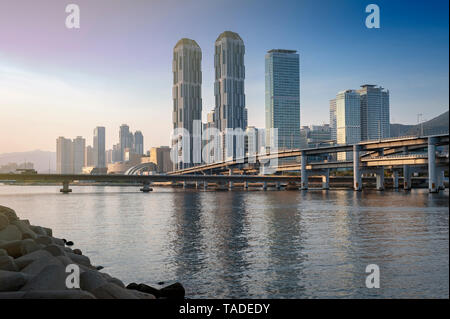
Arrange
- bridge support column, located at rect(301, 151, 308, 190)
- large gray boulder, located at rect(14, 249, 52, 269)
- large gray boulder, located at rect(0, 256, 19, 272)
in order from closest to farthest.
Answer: large gray boulder, located at rect(0, 256, 19, 272) < large gray boulder, located at rect(14, 249, 52, 269) < bridge support column, located at rect(301, 151, 308, 190)

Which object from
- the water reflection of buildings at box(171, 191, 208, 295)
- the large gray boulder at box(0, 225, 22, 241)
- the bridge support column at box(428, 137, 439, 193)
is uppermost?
the bridge support column at box(428, 137, 439, 193)

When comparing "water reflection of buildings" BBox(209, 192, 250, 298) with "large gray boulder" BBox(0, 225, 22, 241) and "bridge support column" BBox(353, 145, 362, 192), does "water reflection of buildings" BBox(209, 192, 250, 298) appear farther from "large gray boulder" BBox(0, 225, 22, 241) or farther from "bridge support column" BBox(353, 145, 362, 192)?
"bridge support column" BBox(353, 145, 362, 192)

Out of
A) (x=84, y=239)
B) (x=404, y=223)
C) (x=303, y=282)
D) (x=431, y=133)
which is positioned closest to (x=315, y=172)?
(x=431, y=133)

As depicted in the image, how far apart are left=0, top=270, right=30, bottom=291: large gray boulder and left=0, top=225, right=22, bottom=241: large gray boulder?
8799mm

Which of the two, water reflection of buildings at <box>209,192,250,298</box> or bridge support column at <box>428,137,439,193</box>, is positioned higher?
bridge support column at <box>428,137,439,193</box>

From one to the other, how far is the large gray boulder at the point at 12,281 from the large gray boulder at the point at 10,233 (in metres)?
8.80

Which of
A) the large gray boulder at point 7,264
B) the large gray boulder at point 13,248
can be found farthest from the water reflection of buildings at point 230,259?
the large gray boulder at point 13,248

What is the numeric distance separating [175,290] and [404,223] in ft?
108

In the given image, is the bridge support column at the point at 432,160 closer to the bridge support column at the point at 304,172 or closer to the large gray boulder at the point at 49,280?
the bridge support column at the point at 304,172

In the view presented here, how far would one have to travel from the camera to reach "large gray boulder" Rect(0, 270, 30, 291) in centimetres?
1227

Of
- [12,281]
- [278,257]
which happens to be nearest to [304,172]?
[278,257]

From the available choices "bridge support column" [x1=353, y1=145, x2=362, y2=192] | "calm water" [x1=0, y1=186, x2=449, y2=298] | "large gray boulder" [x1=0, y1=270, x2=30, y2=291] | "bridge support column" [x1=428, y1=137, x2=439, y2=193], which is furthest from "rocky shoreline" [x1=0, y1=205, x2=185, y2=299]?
"bridge support column" [x1=353, y1=145, x2=362, y2=192]

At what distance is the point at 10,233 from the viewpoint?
825 inches
